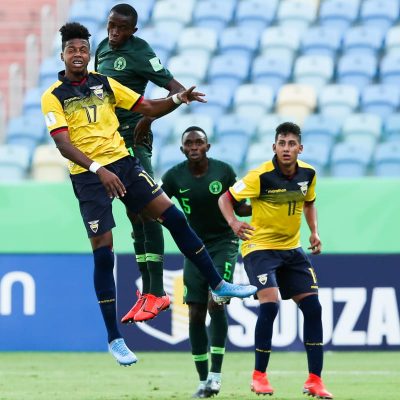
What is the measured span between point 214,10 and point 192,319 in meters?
10.6

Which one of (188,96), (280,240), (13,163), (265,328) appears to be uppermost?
(188,96)

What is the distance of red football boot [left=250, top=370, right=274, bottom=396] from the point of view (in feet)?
32.5

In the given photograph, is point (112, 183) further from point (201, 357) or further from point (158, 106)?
point (201, 357)

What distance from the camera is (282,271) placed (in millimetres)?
10516

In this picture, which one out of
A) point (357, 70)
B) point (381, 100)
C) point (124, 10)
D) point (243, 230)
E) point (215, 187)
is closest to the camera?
point (124, 10)

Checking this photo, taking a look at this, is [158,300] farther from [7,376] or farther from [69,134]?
[7,376]

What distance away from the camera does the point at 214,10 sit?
21078mm

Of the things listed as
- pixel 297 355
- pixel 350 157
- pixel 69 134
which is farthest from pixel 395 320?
pixel 69 134

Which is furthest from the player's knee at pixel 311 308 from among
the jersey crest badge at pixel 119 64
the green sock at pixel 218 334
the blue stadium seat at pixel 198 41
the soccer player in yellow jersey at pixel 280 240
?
the blue stadium seat at pixel 198 41

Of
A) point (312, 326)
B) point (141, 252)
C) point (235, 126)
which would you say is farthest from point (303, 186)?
point (235, 126)

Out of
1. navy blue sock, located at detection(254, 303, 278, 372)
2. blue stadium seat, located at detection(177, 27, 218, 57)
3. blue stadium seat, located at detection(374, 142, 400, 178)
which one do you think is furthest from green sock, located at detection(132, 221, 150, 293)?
blue stadium seat, located at detection(177, 27, 218, 57)

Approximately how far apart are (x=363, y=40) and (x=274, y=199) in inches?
385

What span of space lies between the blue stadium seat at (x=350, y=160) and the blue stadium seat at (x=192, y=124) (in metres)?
1.95

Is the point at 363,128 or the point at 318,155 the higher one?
the point at 363,128
